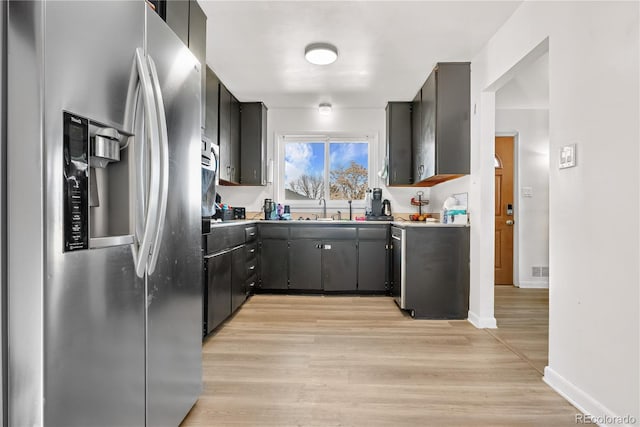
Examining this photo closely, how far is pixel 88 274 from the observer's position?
3.10 ft

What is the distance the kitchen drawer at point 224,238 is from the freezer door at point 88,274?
151 centimetres

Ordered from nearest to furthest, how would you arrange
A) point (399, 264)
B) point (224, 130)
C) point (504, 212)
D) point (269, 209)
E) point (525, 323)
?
1. point (525, 323)
2. point (399, 264)
3. point (224, 130)
4. point (269, 209)
5. point (504, 212)

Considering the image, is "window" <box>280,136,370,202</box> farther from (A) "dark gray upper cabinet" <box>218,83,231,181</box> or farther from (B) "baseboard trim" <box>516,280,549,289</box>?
(B) "baseboard trim" <box>516,280,549,289</box>

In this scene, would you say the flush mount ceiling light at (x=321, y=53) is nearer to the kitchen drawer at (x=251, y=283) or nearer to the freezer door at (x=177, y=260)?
the freezer door at (x=177, y=260)

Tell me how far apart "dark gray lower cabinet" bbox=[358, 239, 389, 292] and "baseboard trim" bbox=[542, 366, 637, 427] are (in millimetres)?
2120

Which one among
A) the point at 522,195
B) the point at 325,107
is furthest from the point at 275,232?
the point at 522,195

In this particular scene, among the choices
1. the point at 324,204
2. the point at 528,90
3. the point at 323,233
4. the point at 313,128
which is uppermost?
the point at 528,90

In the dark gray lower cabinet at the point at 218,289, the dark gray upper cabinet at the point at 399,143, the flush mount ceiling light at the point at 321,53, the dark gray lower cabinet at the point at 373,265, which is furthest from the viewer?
the dark gray upper cabinet at the point at 399,143

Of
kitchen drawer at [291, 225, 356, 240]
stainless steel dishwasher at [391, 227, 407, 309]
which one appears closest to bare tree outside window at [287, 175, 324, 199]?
kitchen drawer at [291, 225, 356, 240]

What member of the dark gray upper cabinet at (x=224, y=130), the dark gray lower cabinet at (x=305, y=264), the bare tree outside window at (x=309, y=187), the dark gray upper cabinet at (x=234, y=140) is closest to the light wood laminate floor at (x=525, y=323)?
the dark gray lower cabinet at (x=305, y=264)

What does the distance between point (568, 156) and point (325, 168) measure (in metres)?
3.32

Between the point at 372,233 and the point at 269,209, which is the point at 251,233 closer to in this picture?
the point at 269,209

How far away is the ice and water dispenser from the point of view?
0.87m

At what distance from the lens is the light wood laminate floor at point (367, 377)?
5.48ft
